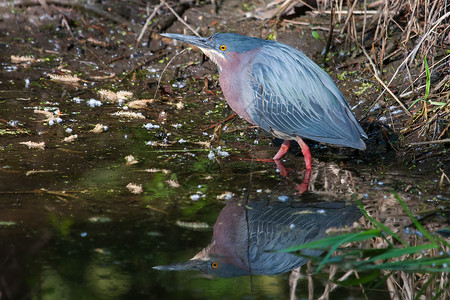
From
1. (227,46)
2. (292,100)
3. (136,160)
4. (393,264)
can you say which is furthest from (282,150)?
(393,264)

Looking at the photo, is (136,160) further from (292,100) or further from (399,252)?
(399,252)

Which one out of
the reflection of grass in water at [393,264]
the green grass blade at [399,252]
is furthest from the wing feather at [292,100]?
the green grass blade at [399,252]

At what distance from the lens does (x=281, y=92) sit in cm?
467

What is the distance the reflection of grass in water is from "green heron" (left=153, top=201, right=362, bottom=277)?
0.18 metres

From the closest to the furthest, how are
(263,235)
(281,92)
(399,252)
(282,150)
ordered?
(399,252) < (263,235) < (281,92) < (282,150)

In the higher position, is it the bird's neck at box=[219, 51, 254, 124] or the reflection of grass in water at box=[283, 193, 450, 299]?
the bird's neck at box=[219, 51, 254, 124]

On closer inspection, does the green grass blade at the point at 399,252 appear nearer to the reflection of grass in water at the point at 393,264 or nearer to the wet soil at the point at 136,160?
the reflection of grass in water at the point at 393,264

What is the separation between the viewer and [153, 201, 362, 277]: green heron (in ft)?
10.7

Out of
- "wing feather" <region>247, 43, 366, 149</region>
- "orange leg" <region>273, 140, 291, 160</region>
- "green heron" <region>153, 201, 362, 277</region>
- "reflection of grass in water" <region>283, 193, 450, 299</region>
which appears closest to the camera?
"reflection of grass in water" <region>283, 193, 450, 299</region>

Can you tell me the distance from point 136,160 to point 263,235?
1528 millimetres

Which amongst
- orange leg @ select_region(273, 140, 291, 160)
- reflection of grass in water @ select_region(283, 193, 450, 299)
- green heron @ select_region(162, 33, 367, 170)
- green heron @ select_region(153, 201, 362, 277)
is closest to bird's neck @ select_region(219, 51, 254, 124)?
green heron @ select_region(162, 33, 367, 170)

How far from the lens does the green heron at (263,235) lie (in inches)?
129

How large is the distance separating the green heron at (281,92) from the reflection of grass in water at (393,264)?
1.41 meters

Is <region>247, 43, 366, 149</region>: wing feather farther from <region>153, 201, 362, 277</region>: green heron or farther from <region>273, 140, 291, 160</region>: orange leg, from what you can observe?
<region>153, 201, 362, 277</region>: green heron
